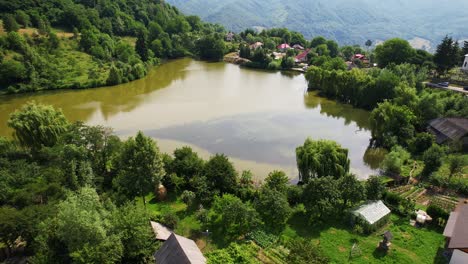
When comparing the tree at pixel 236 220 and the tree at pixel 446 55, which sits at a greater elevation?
the tree at pixel 446 55

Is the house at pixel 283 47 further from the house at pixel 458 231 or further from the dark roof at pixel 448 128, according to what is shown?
the house at pixel 458 231

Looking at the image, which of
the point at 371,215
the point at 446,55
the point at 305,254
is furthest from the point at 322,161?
the point at 446,55

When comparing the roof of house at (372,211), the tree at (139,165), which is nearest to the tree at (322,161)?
the roof of house at (372,211)

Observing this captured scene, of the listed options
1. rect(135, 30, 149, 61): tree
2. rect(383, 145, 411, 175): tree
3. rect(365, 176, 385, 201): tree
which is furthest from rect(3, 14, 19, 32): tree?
rect(365, 176, 385, 201): tree

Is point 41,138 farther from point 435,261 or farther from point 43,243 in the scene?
point 435,261

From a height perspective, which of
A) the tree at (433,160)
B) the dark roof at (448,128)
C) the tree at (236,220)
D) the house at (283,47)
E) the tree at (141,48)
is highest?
the house at (283,47)

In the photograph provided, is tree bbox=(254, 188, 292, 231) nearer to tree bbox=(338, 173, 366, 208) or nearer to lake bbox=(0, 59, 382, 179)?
tree bbox=(338, 173, 366, 208)

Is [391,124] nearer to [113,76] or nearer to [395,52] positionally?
[395,52]

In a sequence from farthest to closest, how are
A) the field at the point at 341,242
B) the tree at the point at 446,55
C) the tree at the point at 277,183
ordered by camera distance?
the tree at the point at 446,55
the tree at the point at 277,183
the field at the point at 341,242
